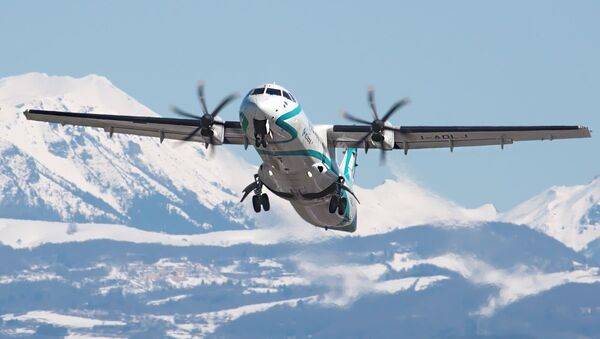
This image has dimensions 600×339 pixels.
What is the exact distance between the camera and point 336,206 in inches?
2376

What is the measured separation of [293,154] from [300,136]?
0.77m

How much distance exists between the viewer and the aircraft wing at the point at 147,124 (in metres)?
62.1

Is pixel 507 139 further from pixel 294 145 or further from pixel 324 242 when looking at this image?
pixel 324 242

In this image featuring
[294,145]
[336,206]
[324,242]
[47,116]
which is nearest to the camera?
[294,145]

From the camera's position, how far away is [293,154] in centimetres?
5691

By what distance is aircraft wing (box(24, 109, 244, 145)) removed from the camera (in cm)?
6209

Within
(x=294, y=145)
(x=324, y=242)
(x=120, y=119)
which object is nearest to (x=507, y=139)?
(x=294, y=145)

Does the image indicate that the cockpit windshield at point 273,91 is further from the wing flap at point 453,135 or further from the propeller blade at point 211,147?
the wing flap at point 453,135

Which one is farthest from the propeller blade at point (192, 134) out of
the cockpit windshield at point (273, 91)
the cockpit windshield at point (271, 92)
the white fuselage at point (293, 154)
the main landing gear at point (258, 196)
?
the cockpit windshield at point (273, 91)

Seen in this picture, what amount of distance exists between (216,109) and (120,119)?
16.2ft

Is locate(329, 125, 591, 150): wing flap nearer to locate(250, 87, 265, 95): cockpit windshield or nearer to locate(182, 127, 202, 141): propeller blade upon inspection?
locate(182, 127, 202, 141): propeller blade

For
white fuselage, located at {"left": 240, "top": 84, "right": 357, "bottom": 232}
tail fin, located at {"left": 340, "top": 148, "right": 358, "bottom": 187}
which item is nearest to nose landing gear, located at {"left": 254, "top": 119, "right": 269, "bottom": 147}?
white fuselage, located at {"left": 240, "top": 84, "right": 357, "bottom": 232}

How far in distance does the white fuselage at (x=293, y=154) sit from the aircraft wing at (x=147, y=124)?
3.86 meters

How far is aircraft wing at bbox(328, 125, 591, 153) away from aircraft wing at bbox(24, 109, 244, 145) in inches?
175
